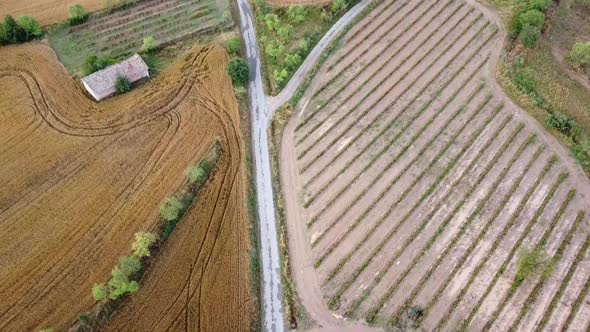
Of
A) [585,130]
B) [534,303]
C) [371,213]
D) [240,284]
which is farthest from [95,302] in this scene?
[585,130]

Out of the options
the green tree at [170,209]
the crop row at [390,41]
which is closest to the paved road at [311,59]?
the crop row at [390,41]

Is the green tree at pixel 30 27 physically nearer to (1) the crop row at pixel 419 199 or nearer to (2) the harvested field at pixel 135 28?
(2) the harvested field at pixel 135 28

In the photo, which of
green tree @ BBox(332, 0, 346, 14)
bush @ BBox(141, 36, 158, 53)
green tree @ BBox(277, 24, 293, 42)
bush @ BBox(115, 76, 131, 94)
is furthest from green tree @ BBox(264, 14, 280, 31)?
bush @ BBox(115, 76, 131, 94)

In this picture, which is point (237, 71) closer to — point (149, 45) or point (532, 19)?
point (149, 45)

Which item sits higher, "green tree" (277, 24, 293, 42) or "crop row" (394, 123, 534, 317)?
"green tree" (277, 24, 293, 42)

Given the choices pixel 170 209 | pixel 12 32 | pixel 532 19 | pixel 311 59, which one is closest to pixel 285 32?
pixel 311 59

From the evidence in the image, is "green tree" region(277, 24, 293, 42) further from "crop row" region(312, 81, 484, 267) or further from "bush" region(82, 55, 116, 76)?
"bush" region(82, 55, 116, 76)
